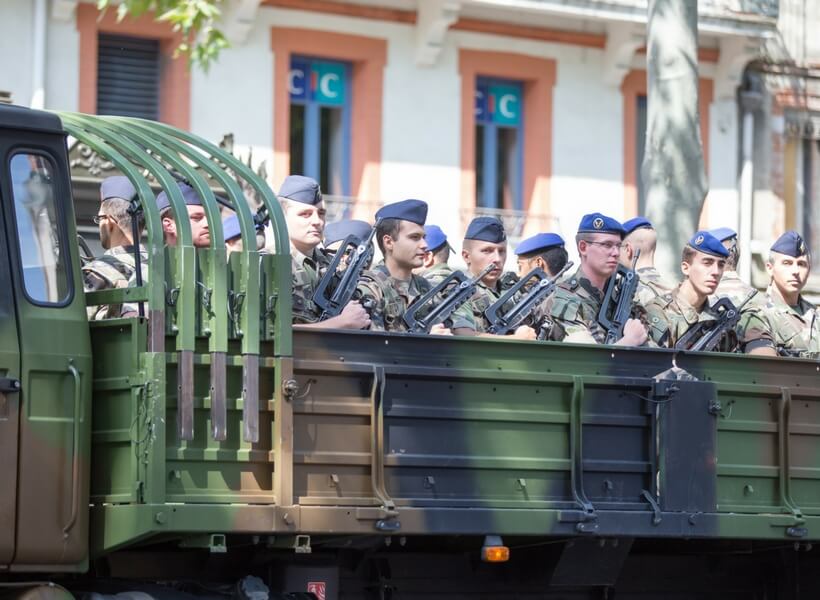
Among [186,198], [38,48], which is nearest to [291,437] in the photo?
[186,198]

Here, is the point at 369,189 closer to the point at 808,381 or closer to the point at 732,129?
the point at 732,129

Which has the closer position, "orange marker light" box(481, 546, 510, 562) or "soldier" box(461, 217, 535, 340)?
"orange marker light" box(481, 546, 510, 562)

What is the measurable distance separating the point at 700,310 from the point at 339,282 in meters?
2.21

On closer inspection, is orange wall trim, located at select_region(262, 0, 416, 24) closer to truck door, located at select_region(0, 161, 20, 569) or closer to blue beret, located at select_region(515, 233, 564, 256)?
blue beret, located at select_region(515, 233, 564, 256)

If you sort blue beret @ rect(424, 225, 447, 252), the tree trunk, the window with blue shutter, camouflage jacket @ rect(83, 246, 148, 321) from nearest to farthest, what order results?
1. camouflage jacket @ rect(83, 246, 148, 321)
2. blue beret @ rect(424, 225, 447, 252)
3. the tree trunk
4. the window with blue shutter

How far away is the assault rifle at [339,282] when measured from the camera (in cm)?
809

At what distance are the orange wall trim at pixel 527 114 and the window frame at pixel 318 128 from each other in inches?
51.4

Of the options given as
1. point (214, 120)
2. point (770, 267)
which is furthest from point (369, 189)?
point (770, 267)

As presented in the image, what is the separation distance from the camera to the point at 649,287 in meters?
9.83

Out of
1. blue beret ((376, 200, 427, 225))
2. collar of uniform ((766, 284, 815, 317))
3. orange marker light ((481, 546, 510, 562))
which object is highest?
blue beret ((376, 200, 427, 225))

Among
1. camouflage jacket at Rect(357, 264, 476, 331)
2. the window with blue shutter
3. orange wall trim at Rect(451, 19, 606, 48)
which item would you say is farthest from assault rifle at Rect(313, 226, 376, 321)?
orange wall trim at Rect(451, 19, 606, 48)

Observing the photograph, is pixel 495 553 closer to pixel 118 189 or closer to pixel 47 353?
pixel 47 353

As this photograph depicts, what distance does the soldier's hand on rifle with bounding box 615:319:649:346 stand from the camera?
862cm

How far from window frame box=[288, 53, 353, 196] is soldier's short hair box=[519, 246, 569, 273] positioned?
10.3 m
